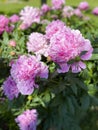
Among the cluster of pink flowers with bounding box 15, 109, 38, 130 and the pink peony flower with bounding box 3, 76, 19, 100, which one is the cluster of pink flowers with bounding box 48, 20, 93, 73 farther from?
the cluster of pink flowers with bounding box 15, 109, 38, 130

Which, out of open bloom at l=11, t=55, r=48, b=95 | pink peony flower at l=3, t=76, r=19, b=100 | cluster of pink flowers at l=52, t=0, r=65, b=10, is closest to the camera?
open bloom at l=11, t=55, r=48, b=95

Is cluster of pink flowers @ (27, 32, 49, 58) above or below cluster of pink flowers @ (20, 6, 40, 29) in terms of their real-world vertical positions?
below

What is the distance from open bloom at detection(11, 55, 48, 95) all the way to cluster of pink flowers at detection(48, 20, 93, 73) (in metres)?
0.14

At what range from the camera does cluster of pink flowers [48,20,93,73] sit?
7.41 feet

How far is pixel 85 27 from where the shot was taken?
4594 mm

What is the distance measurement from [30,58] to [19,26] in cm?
164

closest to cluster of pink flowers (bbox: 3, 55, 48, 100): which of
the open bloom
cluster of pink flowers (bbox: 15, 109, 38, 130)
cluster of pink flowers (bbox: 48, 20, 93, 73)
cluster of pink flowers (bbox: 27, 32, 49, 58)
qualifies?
the open bloom

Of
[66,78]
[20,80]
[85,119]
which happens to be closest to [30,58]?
[20,80]

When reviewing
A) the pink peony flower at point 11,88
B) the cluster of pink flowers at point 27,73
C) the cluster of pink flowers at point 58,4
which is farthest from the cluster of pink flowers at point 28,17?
the cluster of pink flowers at point 27,73

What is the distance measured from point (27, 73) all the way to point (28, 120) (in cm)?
67

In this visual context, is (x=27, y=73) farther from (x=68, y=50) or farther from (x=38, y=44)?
(x=38, y=44)

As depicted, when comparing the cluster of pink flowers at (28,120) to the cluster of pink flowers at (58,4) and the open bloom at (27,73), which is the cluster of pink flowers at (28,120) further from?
the cluster of pink flowers at (58,4)

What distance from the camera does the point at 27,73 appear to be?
2.39 m

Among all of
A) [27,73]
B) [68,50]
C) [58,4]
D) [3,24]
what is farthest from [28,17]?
[68,50]
